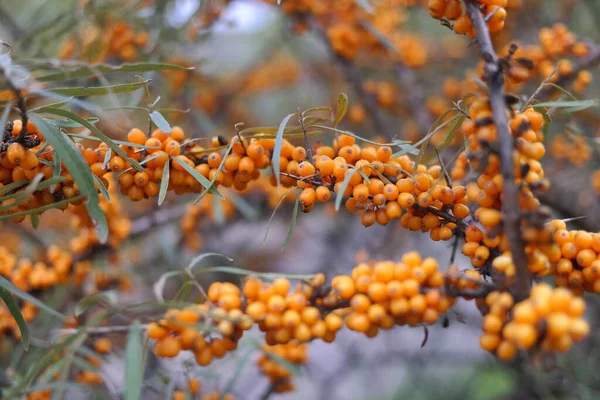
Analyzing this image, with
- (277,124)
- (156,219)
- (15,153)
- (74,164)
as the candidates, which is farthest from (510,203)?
(277,124)

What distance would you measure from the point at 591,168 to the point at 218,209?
1261 mm

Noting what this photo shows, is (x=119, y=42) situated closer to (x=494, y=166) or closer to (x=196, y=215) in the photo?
(x=196, y=215)

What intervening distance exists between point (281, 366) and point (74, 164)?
2.20 ft

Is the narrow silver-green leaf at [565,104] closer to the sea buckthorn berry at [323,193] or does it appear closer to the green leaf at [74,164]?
the sea buckthorn berry at [323,193]

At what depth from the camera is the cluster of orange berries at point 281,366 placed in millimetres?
1128

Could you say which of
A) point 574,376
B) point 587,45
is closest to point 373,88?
point 587,45

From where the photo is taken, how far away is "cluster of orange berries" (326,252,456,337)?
23.1 inches

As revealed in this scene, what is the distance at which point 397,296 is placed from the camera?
1.94 feet

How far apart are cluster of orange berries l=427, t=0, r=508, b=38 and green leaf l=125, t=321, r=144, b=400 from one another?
58 centimetres

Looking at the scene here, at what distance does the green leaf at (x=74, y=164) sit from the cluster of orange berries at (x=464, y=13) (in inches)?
20.7

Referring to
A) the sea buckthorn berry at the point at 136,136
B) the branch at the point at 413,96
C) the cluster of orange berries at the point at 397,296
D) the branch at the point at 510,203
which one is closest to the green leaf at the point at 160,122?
the sea buckthorn berry at the point at 136,136

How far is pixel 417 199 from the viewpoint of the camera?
70 centimetres

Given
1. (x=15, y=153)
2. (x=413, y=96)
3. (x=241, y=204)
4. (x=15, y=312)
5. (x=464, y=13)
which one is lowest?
(x=241, y=204)

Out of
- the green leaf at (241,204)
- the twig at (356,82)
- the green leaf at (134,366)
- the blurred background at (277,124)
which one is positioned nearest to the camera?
the green leaf at (134,366)
